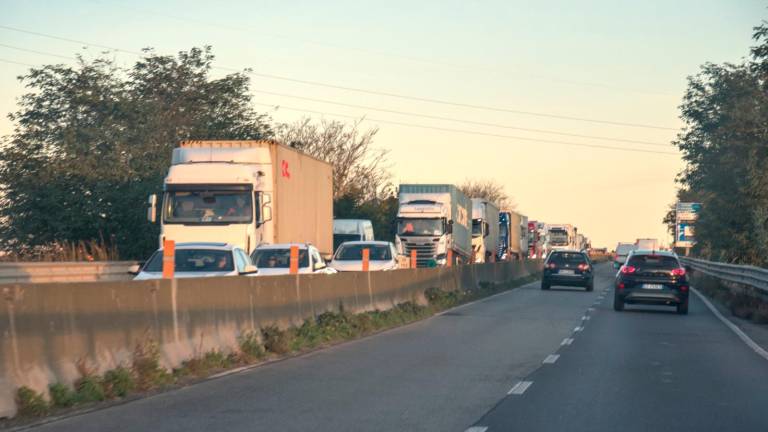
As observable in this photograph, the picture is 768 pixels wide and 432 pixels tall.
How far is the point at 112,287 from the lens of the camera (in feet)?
41.1

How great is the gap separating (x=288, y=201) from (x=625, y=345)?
12593mm

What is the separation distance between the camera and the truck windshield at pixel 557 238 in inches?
3789

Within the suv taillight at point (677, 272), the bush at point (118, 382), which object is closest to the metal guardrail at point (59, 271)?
the suv taillight at point (677, 272)

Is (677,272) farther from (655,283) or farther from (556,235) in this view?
(556,235)

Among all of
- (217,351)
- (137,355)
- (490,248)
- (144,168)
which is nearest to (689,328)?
(217,351)

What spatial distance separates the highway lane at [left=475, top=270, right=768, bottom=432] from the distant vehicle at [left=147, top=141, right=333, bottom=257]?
9183mm

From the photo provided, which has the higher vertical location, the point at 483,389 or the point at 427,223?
the point at 427,223

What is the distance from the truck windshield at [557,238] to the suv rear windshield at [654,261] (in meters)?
65.7

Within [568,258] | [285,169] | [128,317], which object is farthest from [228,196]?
[568,258]

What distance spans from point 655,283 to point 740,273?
246 inches

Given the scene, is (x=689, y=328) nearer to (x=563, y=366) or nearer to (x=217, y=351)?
(x=563, y=366)

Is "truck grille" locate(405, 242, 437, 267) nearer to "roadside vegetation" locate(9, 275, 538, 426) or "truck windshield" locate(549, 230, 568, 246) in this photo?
"roadside vegetation" locate(9, 275, 538, 426)

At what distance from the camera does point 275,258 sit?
26.7m

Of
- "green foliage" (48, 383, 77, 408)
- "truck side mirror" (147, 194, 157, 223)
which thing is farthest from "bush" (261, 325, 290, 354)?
"truck side mirror" (147, 194, 157, 223)
